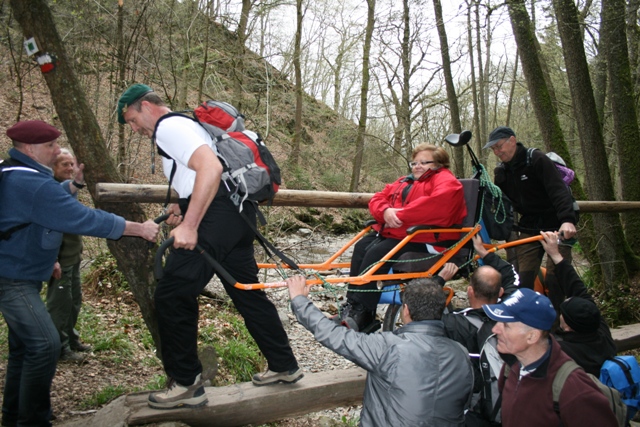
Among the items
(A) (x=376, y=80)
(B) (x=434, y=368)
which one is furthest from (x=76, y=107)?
(A) (x=376, y=80)

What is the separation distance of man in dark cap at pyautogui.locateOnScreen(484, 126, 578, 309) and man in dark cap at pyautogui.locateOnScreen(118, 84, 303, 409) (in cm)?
267

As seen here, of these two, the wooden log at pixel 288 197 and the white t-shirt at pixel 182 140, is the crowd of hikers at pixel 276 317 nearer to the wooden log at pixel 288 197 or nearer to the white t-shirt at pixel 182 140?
the white t-shirt at pixel 182 140

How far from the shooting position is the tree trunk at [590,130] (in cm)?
719

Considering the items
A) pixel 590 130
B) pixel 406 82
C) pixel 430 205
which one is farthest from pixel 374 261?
pixel 406 82

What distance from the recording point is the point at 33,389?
288cm

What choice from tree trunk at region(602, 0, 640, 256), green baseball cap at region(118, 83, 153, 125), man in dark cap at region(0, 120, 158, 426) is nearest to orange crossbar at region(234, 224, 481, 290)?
man in dark cap at region(0, 120, 158, 426)

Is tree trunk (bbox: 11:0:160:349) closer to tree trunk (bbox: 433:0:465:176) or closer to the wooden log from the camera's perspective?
the wooden log

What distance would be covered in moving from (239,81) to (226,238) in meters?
7.86

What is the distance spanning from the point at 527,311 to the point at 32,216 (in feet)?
9.30

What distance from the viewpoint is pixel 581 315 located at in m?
3.26

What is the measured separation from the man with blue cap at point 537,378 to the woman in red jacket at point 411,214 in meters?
1.22

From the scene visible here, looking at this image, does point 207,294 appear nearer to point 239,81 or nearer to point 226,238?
point 226,238

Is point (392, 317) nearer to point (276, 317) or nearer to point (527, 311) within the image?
point (276, 317)

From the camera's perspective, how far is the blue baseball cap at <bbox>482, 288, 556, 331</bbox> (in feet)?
7.84
